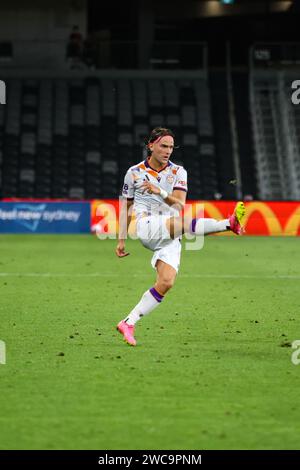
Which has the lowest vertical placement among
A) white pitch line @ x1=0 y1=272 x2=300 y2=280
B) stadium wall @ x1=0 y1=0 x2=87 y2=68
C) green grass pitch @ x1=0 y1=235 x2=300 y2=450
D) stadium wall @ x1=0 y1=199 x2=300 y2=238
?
green grass pitch @ x1=0 y1=235 x2=300 y2=450

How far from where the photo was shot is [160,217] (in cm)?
1062

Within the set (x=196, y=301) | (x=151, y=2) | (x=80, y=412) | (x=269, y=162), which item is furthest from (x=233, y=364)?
(x=151, y=2)

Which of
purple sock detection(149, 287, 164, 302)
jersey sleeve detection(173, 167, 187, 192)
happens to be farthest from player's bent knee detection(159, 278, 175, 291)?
jersey sleeve detection(173, 167, 187, 192)

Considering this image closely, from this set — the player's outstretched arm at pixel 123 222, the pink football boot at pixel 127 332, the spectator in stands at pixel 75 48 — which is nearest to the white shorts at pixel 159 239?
the player's outstretched arm at pixel 123 222

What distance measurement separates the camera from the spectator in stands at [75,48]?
3975 centimetres

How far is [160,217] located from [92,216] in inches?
821

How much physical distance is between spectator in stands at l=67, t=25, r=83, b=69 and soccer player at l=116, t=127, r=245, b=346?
29.8 m

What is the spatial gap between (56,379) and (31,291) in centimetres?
750

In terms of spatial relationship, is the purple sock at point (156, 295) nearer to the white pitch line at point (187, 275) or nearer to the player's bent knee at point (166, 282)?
the player's bent knee at point (166, 282)

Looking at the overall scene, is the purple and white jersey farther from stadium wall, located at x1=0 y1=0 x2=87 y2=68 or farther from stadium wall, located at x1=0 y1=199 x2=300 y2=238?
stadium wall, located at x1=0 y1=0 x2=87 y2=68

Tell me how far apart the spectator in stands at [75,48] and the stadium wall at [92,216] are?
10.9 metres

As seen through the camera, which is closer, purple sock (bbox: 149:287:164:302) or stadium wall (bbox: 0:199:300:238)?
purple sock (bbox: 149:287:164:302)

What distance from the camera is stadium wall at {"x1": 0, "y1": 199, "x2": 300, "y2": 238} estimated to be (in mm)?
30656

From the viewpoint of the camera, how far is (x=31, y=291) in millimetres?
16125
